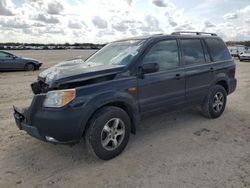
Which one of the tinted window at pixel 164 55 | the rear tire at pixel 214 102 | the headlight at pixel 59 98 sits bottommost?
the rear tire at pixel 214 102

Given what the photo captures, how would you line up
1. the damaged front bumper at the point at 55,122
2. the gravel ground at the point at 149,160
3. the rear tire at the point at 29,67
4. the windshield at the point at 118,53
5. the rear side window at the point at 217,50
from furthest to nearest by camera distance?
the rear tire at the point at 29,67 → the rear side window at the point at 217,50 → the windshield at the point at 118,53 → the damaged front bumper at the point at 55,122 → the gravel ground at the point at 149,160

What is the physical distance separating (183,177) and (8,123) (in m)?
3.81

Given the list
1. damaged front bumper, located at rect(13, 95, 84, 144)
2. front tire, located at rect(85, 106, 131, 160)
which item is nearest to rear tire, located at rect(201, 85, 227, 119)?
front tire, located at rect(85, 106, 131, 160)

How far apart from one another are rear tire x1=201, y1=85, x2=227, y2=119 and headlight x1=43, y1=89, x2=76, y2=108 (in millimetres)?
3289

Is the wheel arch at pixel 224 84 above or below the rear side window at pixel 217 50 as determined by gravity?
below

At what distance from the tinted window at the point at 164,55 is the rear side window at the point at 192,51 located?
0.25 metres

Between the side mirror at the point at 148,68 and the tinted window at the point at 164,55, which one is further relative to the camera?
the tinted window at the point at 164,55

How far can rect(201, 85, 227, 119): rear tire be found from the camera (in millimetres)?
5844

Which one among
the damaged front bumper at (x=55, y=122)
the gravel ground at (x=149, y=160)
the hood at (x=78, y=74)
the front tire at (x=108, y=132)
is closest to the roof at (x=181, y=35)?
the hood at (x=78, y=74)

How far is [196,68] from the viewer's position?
541cm

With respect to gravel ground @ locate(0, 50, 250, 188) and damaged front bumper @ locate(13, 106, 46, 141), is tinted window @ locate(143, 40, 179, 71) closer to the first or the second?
gravel ground @ locate(0, 50, 250, 188)

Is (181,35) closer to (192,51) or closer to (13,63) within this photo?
(192,51)

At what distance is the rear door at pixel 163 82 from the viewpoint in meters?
4.48

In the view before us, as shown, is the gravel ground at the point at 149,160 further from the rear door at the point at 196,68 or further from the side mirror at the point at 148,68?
the side mirror at the point at 148,68
